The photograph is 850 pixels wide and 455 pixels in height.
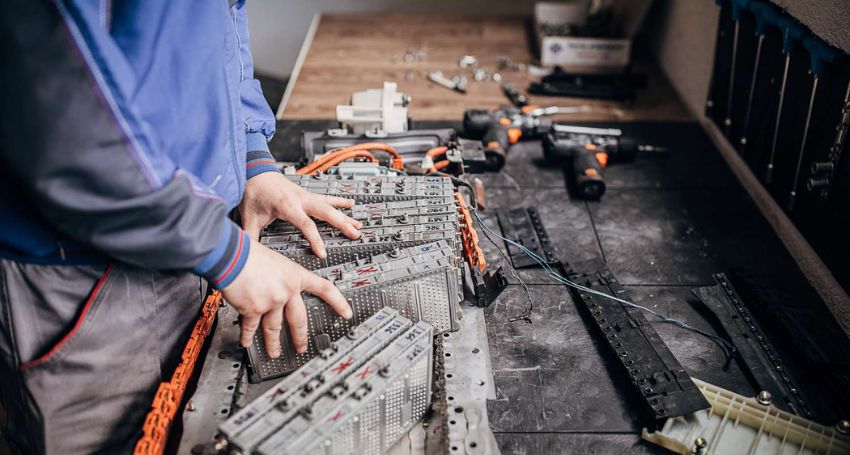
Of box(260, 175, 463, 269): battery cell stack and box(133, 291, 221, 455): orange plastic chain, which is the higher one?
box(260, 175, 463, 269): battery cell stack

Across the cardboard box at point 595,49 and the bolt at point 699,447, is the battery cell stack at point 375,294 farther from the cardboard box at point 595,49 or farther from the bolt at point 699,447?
the cardboard box at point 595,49

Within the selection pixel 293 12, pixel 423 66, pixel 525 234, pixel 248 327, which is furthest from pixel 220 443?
pixel 293 12

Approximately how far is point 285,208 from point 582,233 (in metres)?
1.24

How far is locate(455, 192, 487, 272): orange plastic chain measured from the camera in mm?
1923

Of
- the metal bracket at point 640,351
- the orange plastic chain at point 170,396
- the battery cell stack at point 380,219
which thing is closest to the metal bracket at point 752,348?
the metal bracket at point 640,351

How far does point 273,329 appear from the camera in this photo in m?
1.48

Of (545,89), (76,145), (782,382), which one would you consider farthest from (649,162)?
(76,145)

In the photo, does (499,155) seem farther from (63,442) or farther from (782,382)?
(63,442)

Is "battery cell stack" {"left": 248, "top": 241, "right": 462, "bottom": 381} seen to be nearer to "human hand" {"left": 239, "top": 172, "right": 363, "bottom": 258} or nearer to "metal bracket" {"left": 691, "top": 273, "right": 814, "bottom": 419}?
"human hand" {"left": 239, "top": 172, "right": 363, "bottom": 258}

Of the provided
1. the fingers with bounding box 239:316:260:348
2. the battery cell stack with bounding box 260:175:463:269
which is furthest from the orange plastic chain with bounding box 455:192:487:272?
the fingers with bounding box 239:316:260:348

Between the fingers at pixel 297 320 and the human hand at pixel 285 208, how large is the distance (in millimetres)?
273

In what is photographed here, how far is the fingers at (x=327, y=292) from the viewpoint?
147 centimetres

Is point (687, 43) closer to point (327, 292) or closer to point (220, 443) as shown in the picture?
point (327, 292)

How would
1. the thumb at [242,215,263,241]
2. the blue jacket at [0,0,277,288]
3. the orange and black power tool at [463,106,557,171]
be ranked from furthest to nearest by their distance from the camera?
the orange and black power tool at [463,106,557,171]
the thumb at [242,215,263,241]
the blue jacket at [0,0,277,288]
